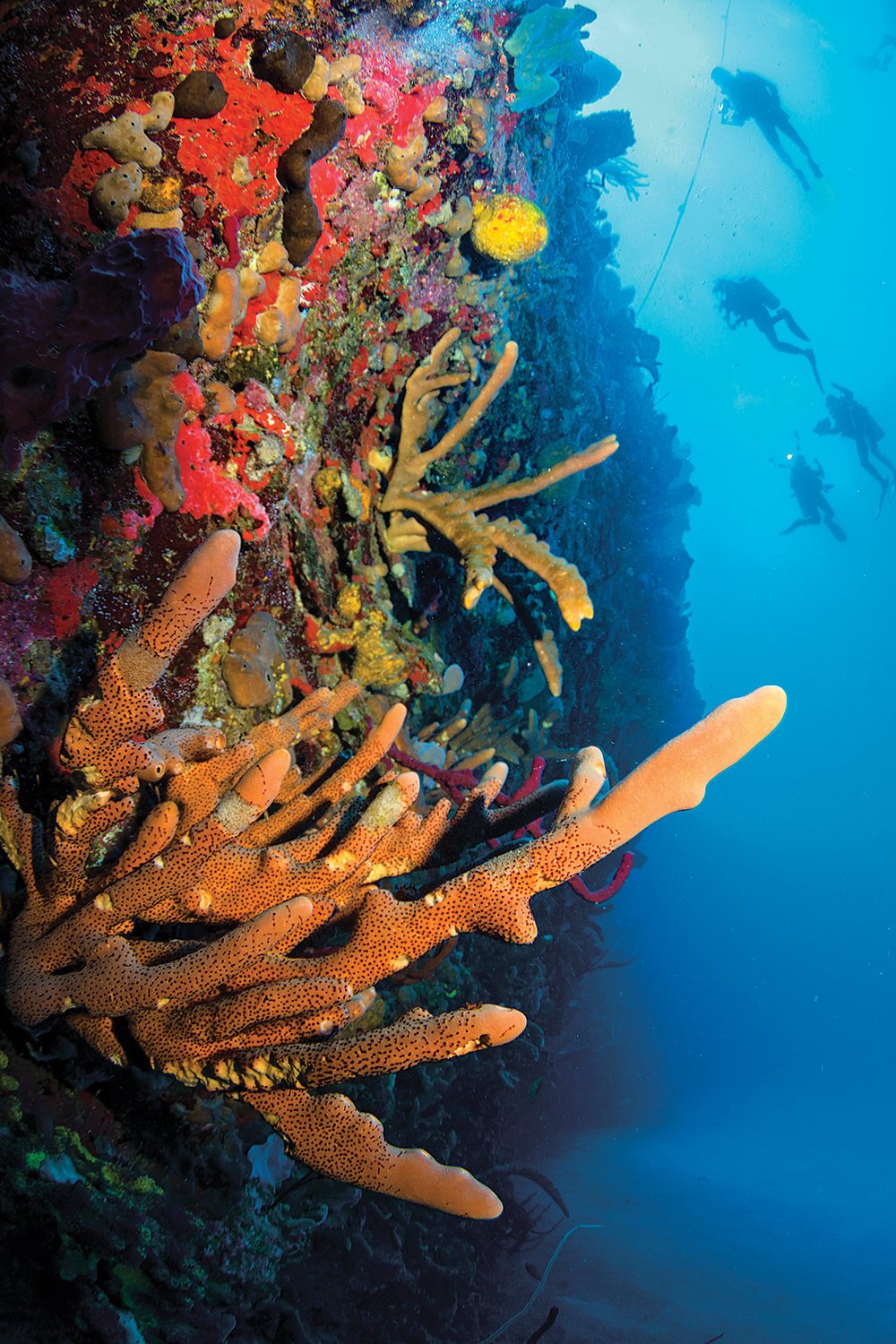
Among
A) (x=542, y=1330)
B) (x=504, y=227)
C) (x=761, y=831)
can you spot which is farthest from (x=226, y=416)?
(x=761, y=831)

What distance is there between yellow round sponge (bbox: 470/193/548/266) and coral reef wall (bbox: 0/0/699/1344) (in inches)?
0.7

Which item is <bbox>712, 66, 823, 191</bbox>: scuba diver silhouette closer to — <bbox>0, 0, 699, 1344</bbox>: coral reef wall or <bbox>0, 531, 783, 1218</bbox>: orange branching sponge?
<bbox>0, 0, 699, 1344</bbox>: coral reef wall

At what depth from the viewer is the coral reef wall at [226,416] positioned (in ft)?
4.94

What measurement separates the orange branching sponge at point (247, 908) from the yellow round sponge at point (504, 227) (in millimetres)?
3079

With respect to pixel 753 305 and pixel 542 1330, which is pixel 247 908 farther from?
pixel 753 305

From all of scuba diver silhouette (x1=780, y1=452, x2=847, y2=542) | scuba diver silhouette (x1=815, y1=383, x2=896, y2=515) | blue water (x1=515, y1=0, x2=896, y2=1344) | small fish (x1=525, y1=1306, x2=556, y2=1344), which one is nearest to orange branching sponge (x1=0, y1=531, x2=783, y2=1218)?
small fish (x1=525, y1=1306, x2=556, y2=1344)

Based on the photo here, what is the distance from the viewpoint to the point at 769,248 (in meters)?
50.7

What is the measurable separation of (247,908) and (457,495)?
2179 mm

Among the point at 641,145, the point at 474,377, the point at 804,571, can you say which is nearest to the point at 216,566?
the point at 474,377

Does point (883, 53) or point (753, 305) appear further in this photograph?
point (883, 53)

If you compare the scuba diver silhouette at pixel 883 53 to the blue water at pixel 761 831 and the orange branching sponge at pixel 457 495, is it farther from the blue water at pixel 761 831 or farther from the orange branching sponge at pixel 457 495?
the orange branching sponge at pixel 457 495

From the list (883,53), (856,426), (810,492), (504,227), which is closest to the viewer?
(504,227)

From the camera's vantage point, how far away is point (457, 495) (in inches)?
120

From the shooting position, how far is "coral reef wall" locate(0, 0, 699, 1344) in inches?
59.3
